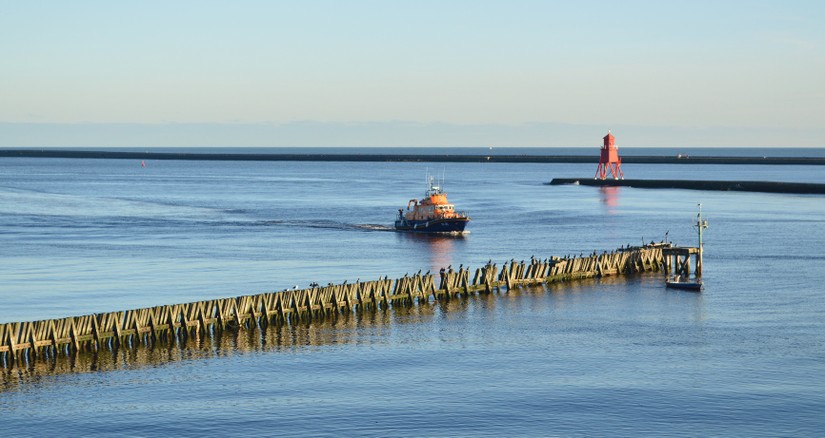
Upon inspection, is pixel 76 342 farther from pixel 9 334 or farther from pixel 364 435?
pixel 364 435

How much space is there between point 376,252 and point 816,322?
45.3 meters

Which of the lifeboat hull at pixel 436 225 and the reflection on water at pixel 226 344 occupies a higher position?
the lifeboat hull at pixel 436 225

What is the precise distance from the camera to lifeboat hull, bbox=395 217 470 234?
118812 mm

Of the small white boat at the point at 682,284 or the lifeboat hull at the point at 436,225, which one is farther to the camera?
the lifeboat hull at the point at 436,225

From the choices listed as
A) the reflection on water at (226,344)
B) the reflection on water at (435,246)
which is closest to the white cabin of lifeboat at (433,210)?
the reflection on water at (435,246)

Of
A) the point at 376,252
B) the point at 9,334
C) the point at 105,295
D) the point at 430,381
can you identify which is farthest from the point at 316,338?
the point at 376,252

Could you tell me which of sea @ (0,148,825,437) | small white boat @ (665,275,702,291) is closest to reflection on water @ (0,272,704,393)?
sea @ (0,148,825,437)

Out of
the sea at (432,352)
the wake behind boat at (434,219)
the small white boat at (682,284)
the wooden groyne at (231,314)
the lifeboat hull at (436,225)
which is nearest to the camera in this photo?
the sea at (432,352)

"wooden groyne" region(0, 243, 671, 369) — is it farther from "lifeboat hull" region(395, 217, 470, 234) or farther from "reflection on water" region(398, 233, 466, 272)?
"lifeboat hull" region(395, 217, 470, 234)

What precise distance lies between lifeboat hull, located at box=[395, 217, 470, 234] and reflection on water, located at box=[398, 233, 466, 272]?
29.7 inches

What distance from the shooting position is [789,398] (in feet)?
152

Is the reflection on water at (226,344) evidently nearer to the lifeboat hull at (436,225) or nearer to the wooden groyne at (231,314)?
the wooden groyne at (231,314)

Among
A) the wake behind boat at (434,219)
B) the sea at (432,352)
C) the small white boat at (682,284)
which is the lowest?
the sea at (432,352)

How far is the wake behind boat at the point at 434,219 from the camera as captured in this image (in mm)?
119062
